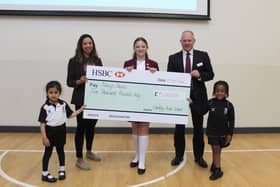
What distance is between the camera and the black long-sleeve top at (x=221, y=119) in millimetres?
3473

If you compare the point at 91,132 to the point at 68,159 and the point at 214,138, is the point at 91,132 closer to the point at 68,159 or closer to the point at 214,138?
the point at 68,159

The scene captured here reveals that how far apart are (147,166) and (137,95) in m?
0.84

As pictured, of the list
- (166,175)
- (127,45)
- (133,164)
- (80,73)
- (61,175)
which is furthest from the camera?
(127,45)

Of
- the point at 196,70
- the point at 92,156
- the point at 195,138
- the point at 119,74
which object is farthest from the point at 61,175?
the point at 196,70

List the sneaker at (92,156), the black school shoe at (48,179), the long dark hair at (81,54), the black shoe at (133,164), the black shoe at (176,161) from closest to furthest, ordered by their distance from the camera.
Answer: the black school shoe at (48,179)
the long dark hair at (81,54)
the black shoe at (133,164)
the black shoe at (176,161)
the sneaker at (92,156)

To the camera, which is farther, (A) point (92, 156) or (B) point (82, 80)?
(A) point (92, 156)

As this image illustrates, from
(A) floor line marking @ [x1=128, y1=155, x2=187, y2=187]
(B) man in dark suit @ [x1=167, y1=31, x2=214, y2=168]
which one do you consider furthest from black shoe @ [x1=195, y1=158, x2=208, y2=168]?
(A) floor line marking @ [x1=128, y1=155, x2=187, y2=187]

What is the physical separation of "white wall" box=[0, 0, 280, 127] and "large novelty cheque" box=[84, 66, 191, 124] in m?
2.06

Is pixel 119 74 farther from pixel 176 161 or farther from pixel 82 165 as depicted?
pixel 176 161

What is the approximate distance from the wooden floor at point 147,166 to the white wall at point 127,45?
821mm

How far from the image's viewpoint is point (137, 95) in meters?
3.69

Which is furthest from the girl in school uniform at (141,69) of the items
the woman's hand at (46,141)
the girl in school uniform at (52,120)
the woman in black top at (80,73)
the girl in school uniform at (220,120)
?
the woman's hand at (46,141)

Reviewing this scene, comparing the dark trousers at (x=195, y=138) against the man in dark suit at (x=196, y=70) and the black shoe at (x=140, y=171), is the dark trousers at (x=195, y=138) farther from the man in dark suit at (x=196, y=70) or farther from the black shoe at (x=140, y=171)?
the black shoe at (x=140, y=171)

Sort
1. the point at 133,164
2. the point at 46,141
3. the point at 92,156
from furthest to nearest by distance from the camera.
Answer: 1. the point at 92,156
2. the point at 133,164
3. the point at 46,141
